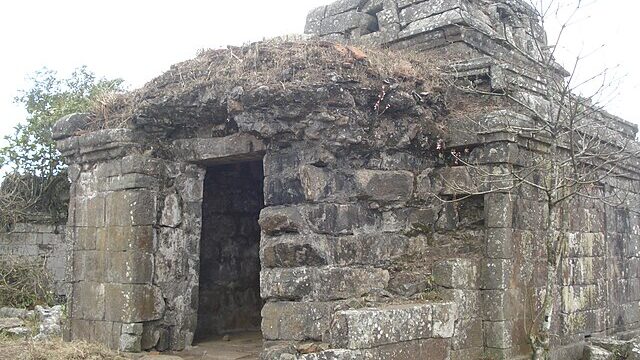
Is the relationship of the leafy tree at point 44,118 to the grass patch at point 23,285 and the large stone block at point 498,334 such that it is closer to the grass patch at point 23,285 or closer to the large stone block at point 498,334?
the grass patch at point 23,285

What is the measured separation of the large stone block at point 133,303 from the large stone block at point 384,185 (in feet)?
8.35

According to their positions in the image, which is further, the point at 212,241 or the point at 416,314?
the point at 212,241

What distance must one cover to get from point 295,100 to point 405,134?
1.17m

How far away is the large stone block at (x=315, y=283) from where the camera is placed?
17.5 ft

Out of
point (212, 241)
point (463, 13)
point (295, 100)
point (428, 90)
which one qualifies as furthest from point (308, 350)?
point (463, 13)

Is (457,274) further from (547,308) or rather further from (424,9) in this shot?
(424,9)

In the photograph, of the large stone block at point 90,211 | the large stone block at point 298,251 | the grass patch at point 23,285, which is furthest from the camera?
the grass patch at point 23,285

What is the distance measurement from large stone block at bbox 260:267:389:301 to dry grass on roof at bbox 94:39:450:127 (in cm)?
156

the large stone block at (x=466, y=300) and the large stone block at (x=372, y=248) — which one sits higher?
the large stone block at (x=372, y=248)

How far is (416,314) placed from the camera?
5312 millimetres

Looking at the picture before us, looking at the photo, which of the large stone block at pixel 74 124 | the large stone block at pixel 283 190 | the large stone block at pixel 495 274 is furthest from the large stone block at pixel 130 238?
the large stone block at pixel 495 274

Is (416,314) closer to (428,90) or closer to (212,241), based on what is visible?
(428,90)

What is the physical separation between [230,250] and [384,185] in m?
3.46

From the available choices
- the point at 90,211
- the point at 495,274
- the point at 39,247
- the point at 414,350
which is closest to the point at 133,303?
the point at 90,211
